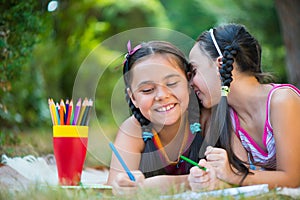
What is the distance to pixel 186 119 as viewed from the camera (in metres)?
1.79

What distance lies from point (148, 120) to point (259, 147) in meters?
0.37

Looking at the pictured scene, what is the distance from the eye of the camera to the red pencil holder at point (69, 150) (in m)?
1.65

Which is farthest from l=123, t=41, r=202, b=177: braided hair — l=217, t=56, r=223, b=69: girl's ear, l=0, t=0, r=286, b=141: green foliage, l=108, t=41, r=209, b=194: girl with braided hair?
l=0, t=0, r=286, b=141: green foliage

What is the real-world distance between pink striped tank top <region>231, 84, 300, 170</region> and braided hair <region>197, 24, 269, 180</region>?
0.13ft

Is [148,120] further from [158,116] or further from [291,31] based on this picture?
[291,31]

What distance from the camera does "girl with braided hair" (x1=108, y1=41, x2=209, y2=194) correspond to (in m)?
1.69

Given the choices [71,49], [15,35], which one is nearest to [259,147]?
[15,35]

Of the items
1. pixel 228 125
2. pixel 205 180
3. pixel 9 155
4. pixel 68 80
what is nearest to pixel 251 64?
pixel 228 125

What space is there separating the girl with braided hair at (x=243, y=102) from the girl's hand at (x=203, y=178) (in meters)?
0.13

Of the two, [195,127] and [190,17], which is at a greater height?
[190,17]

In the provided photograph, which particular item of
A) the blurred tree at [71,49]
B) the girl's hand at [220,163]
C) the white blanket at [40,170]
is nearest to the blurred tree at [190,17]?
the blurred tree at [71,49]

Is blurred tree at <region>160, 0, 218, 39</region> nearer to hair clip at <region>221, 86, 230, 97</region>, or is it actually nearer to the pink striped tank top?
the pink striped tank top

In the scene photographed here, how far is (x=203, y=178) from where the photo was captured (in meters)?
1.46

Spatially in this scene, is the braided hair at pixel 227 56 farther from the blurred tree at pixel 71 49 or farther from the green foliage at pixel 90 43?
the blurred tree at pixel 71 49
